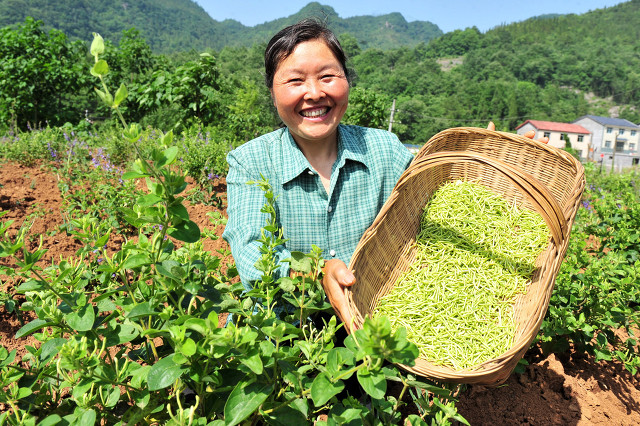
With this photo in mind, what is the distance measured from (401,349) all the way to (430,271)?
118cm

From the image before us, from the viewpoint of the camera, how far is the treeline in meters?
9.41

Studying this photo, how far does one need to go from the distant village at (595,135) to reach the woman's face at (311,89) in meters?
72.4

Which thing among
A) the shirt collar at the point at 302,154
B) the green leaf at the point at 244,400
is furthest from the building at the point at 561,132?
the green leaf at the point at 244,400

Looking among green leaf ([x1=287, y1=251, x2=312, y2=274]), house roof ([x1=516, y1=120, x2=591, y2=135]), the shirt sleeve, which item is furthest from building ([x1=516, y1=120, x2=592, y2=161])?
green leaf ([x1=287, y1=251, x2=312, y2=274])

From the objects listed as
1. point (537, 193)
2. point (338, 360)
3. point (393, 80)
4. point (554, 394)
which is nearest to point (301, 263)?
point (338, 360)

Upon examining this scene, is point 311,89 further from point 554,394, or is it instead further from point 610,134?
point 610,134

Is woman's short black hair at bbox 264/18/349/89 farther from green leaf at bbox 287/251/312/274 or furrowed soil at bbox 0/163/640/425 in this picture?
furrowed soil at bbox 0/163/640/425

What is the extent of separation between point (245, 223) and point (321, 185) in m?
0.53

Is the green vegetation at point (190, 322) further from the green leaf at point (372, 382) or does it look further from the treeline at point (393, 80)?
the treeline at point (393, 80)

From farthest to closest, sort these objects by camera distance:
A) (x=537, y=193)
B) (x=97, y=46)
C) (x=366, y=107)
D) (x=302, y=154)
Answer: (x=366, y=107) → (x=302, y=154) → (x=537, y=193) → (x=97, y=46)

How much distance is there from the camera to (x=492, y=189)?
7.39 ft

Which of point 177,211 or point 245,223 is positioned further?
point 245,223

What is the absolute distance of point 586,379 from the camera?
7.57 feet

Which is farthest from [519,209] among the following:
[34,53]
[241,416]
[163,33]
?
[163,33]
